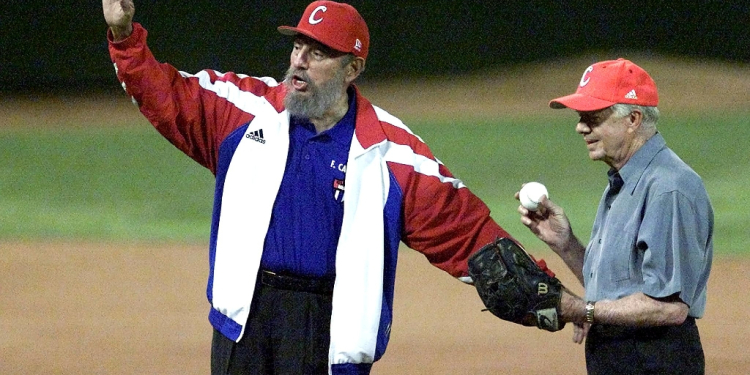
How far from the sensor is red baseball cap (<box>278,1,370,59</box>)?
3.91m

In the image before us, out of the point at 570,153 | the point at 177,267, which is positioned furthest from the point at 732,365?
the point at 570,153

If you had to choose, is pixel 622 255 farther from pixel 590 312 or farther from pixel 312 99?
pixel 312 99

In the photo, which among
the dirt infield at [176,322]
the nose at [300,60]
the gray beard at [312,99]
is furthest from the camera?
the dirt infield at [176,322]

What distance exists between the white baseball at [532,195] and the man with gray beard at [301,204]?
0.22 meters

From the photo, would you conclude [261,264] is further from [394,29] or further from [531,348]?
[394,29]

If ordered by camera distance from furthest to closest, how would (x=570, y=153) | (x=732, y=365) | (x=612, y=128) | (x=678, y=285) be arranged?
(x=570, y=153) < (x=732, y=365) < (x=612, y=128) < (x=678, y=285)

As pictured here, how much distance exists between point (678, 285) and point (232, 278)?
5.08 ft

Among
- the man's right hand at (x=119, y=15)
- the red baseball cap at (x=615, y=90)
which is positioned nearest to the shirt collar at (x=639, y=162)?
the red baseball cap at (x=615, y=90)

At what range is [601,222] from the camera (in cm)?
370

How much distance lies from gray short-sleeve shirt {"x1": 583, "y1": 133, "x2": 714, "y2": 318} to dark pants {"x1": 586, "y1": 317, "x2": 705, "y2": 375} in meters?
0.10

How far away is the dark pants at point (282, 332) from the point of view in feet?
12.4

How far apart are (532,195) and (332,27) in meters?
1.00

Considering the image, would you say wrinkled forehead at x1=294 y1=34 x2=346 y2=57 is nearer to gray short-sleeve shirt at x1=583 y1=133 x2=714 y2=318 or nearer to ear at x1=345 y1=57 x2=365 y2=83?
ear at x1=345 y1=57 x2=365 y2=83

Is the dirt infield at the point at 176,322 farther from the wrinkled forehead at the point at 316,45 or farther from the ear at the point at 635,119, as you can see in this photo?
the ear at the point at 635,119
